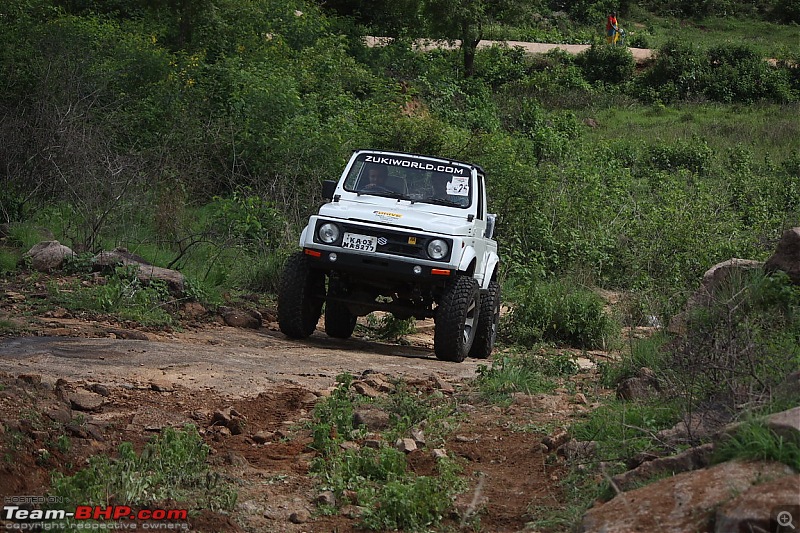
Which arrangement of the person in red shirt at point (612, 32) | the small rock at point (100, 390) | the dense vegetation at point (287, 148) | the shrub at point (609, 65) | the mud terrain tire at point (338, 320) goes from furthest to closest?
the person in red shirt at point (612, 32)
the shrub at point (609, 65)
the dense vegetation at point (287, 148)
the mud terrain tire at point (338, 320)
the small rock at point (100, 390)

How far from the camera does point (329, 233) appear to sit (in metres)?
10.1

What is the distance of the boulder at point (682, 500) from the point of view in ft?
14.0

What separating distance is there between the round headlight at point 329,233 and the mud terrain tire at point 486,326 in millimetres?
1957

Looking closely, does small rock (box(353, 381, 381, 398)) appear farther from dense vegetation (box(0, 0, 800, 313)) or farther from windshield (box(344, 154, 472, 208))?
dense vegetation (box(0, 0, 800, 313))

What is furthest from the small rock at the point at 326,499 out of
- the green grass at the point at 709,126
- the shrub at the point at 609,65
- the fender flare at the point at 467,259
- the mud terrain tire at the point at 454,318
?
the shrub at the point at 609,65

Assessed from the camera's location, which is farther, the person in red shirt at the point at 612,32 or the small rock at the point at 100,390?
the person in red shirt at the point at 612,32

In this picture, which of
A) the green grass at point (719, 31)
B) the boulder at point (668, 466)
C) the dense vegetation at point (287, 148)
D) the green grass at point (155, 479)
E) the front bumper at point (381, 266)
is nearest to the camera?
the green grass at point (155, 479)

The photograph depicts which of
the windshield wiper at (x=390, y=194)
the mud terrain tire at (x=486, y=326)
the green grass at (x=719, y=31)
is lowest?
the green grass at (x=719, y=31)

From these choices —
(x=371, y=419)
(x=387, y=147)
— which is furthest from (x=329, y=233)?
(x=387, y=147)

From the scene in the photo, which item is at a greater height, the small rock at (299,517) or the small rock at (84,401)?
the small rock at (299,517)

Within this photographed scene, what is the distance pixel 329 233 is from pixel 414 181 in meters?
1.29

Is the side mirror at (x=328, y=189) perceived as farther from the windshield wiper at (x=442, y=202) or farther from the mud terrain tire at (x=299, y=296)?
the windshield wiper at (x=442, y=202)

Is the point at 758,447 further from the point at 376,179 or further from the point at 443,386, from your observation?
the point at 376,179

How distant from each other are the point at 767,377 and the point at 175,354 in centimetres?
488
